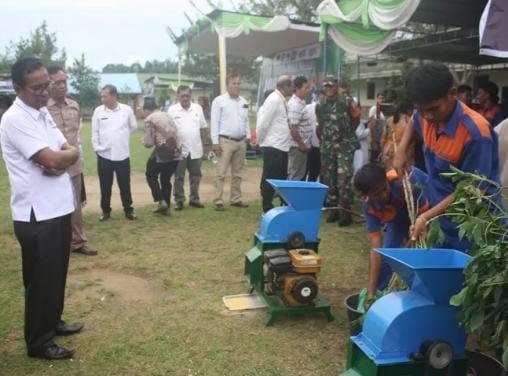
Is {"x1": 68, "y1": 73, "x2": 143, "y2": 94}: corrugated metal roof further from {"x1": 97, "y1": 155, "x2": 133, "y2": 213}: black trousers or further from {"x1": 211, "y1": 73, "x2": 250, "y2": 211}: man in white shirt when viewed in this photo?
{"x1": 97, "y1": 155, "x2": 133, "y2": 213}: black trousers

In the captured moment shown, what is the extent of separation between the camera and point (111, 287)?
14.2ft

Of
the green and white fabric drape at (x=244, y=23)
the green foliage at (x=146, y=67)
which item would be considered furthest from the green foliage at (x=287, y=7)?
the green foliage at (x=146, y=67)

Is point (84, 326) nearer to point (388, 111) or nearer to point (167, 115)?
point (167, 115)

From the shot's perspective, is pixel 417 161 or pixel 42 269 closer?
pixel 42 269

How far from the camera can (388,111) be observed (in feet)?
23.7

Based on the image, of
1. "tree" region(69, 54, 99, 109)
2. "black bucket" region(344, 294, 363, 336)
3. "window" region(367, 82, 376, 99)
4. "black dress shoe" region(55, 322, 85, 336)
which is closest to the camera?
Answer: "black bucket" region(344, 294, 363, 336)

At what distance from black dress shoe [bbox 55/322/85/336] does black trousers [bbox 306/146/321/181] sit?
425 cm

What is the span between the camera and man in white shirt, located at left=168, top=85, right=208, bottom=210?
272 inches

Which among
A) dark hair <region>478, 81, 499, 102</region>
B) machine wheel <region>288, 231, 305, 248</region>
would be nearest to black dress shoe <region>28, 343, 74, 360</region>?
machine wheel <region>288, 231, 305, 248</region>

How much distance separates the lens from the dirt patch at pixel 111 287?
4.09m

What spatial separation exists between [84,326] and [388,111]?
16.9 feet

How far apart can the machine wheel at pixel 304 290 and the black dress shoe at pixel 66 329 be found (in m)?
1.46

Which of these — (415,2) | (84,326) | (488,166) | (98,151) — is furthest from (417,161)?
(98,151)

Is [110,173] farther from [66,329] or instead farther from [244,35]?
[244,35]
